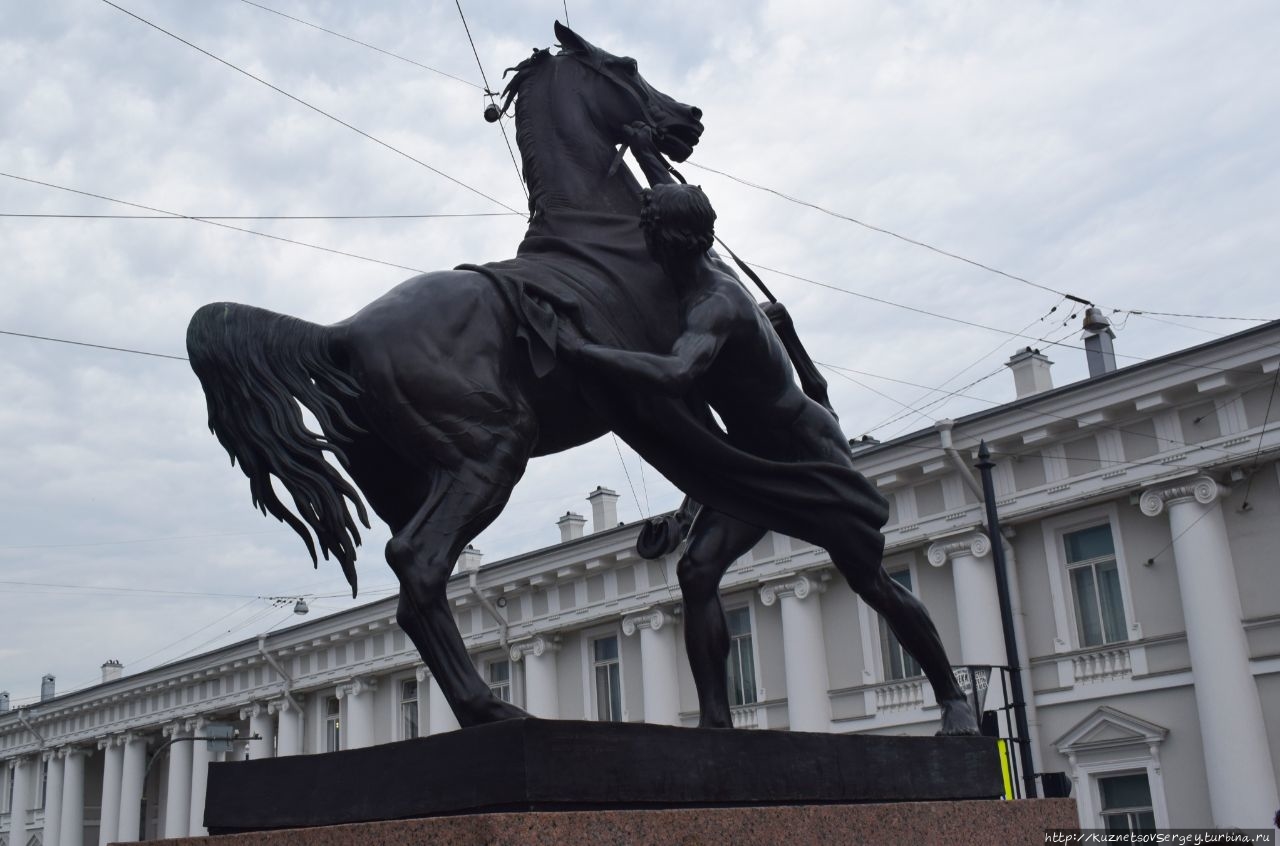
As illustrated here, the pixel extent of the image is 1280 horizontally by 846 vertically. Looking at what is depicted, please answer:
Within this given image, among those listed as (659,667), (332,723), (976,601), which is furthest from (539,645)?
(976,601)

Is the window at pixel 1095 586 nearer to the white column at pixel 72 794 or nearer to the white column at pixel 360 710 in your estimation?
the white column at pixel 360 710

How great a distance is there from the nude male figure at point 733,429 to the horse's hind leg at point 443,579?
2.56 feet

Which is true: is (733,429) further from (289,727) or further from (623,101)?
(289,727)

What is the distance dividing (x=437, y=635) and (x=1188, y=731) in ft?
57.7

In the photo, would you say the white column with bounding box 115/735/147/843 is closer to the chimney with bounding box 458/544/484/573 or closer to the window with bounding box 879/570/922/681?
the chimney with bounding box 458/544/484/573

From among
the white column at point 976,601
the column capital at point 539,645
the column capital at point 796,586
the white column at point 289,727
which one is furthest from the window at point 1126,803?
the white column at point 289,727

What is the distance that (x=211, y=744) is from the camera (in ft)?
86.9

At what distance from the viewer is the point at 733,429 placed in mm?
5516

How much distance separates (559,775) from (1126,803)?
60.6 feet

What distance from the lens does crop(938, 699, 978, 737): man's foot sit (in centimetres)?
541

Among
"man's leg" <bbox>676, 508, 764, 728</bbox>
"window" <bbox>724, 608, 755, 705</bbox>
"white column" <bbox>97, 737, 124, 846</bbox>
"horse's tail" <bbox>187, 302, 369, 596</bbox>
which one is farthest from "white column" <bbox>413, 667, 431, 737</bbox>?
"horse's tail" <bbox>187, 302, 369, 596</bbox>

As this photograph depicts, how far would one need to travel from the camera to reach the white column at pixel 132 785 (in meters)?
39.2

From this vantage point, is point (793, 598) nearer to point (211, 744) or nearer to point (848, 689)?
point (848, 689)

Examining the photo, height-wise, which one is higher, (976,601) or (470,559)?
(470,559)
